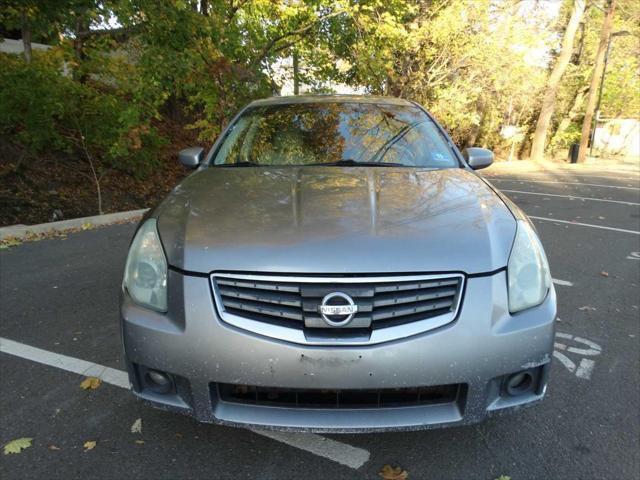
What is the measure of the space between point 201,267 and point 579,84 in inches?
1137

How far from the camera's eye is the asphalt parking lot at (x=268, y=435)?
6.68 ft

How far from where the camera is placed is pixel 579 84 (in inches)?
997

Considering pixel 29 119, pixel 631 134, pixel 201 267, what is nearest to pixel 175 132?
pixel 29 119

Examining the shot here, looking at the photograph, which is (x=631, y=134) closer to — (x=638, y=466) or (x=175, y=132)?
(x=175, y=132)

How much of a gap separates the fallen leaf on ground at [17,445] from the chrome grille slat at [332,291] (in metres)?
1.26

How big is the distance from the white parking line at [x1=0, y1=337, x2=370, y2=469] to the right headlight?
97cm

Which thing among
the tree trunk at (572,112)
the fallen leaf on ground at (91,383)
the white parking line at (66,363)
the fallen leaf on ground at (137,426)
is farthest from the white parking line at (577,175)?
the fallen leaf on ground at (137,426)

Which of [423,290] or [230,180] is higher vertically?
[230,180]

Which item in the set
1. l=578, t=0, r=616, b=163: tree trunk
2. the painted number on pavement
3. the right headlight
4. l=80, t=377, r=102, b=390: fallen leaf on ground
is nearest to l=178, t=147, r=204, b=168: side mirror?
l=80, t=377, r=102, b=390: fallen leaf on ground

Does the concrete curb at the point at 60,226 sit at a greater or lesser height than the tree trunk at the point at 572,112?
lesser

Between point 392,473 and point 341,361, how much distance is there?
67 cm

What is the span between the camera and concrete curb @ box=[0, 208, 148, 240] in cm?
608

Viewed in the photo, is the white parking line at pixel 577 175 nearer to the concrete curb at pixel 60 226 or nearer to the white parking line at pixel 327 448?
the concrete curb at pixel 60 226

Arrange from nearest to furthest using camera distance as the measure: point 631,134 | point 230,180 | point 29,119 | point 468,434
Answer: point 468,434 → point 230,180 → point 29,119 → point 631,134
